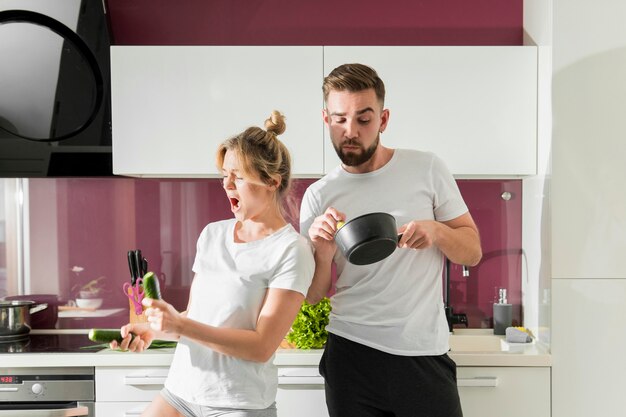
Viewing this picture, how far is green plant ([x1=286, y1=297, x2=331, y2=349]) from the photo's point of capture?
2650 millimetres

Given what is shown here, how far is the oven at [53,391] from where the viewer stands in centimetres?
258

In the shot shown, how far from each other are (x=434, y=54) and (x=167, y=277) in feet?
4.90

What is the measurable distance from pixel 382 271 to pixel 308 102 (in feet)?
3.24

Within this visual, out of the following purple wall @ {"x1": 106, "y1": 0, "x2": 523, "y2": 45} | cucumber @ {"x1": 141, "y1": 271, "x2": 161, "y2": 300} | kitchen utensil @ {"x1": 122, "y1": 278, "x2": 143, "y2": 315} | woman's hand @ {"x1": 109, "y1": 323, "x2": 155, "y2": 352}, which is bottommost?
kitchen utensil @ {"x1": 122, "y1": 278, "x2": 143, "y2": 315}

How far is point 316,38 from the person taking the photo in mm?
3164

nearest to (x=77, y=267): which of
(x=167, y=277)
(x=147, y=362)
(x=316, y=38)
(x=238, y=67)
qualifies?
(x=167, y=277)

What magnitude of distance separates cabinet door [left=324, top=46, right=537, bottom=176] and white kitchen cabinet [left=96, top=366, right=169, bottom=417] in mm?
1241

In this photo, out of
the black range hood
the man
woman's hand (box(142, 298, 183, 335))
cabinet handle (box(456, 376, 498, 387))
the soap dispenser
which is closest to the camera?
woman's hand (box(142, 298, 183, 335))

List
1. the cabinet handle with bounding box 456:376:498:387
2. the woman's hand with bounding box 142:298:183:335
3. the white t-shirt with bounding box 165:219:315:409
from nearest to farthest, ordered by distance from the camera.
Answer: the woman's hand with bounding box 142:298:183:335 → the white t-shirt with bounding box 165:219:315:409 → the cabinet handle with bounding box 456:376:498:387

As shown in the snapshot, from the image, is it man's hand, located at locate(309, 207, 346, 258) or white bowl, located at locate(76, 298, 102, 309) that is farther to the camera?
white bowl, located at locate(76, 298, 102, 309)

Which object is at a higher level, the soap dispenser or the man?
the man

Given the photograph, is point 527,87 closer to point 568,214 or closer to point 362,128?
point 568,214

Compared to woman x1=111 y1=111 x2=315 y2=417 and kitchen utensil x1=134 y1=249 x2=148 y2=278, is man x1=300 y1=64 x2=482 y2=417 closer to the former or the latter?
woman x1=111 y1=111 x2=315 y2=417

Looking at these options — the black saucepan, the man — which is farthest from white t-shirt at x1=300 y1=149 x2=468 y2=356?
the black saucepan
